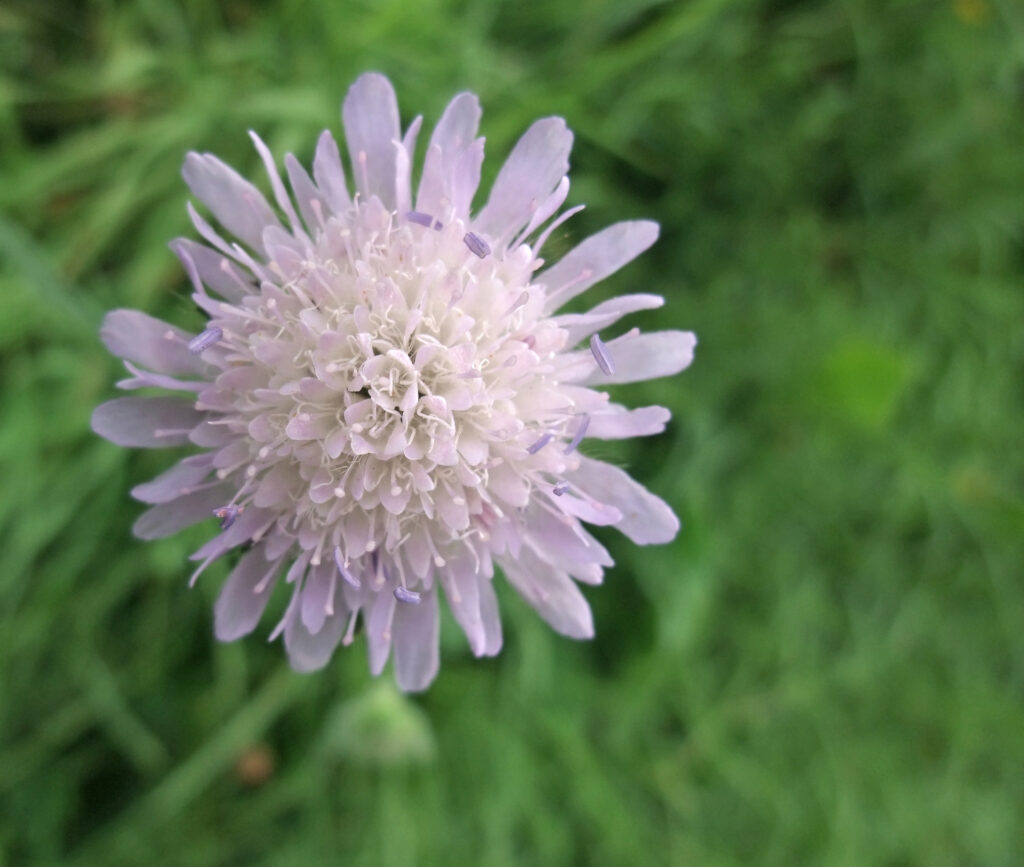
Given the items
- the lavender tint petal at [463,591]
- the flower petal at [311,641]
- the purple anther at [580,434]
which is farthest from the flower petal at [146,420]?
the purple anther at [580,434]

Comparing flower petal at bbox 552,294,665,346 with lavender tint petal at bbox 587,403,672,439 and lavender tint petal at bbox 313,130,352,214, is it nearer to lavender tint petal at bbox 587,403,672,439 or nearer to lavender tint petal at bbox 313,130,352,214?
lavender tint petal at bbox 587,403,672,439

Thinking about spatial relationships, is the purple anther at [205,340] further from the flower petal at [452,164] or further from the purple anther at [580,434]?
the purple anther at [580,434]

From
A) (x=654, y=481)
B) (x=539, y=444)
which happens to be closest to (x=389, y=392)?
(x=539, y=444)

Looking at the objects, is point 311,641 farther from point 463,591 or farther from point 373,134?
point 373,134

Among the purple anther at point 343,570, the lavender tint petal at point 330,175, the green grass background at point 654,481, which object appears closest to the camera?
the purple anther at point 343,570

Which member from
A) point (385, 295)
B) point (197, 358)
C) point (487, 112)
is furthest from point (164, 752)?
point (487, 112)

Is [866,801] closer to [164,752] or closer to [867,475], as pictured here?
[867,475]
